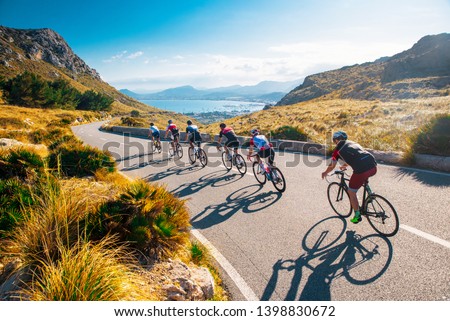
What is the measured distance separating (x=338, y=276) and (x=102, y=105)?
94754mm

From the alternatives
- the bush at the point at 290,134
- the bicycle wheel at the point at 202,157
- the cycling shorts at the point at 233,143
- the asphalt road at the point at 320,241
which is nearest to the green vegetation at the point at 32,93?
the bicycle wheel at the point at 202,157

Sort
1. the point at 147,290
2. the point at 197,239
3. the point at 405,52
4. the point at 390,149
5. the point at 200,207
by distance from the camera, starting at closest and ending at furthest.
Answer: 1. the point at 147,290
2. the point at 197,239
3. the point at 200,207
4. the point at 390,149
5. the point at 405,52

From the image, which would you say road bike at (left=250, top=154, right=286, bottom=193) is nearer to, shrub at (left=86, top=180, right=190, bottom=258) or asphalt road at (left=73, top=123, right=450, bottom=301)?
asphalt road at (left=73, top=123, right=450, bottom=301)

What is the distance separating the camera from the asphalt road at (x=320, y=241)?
3369mm

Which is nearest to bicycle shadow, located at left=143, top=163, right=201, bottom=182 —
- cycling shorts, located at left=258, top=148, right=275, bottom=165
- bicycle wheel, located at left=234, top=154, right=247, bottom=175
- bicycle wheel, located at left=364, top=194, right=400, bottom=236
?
bicycle wheel, located at left=234, top=154, right=247, bottom=175

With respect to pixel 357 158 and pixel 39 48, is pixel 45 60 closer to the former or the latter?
pixel 39 48

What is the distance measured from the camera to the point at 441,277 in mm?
3346

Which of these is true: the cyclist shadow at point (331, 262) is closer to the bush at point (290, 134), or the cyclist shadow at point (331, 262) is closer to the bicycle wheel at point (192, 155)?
the bicycle wheel at point (192, 155)

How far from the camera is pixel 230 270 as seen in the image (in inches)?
156

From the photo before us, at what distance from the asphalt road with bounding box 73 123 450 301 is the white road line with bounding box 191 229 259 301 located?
0.05 ft

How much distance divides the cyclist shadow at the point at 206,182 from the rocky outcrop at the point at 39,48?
139 m

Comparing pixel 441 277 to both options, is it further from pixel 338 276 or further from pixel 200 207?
pixel 200 207

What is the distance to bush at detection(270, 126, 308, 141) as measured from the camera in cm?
1501
